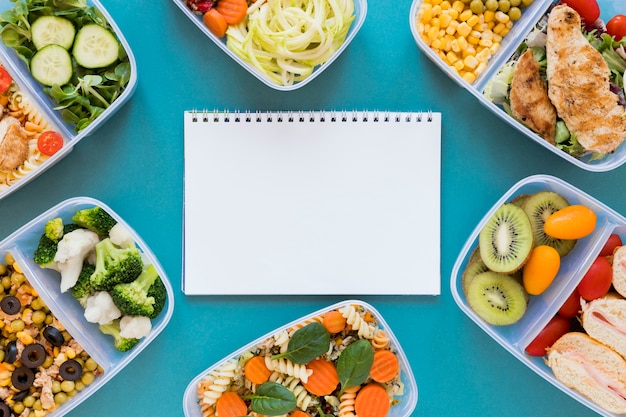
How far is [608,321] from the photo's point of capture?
1499mm

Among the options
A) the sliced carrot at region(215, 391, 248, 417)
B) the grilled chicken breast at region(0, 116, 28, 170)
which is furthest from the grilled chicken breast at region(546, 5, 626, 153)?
the grilled chicken breast at region(0, 116, 28, 170)

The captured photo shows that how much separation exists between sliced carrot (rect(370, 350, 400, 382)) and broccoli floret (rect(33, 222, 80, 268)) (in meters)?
0.91

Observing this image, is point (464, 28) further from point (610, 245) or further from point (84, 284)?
point (84, 284)

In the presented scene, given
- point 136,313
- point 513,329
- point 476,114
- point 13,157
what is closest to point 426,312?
point 513,329

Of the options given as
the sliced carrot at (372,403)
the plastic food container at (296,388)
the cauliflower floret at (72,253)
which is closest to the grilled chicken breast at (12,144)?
the cauliflower floret at (72,253)

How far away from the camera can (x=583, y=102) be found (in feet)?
4.91

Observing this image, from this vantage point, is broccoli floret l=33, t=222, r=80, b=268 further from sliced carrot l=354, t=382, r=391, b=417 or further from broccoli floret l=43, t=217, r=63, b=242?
sliced carrot l=354, t=382, r=391, b=417

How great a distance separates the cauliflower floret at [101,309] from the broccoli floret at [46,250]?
0.49 feet

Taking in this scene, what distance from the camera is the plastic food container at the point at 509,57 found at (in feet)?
5.07

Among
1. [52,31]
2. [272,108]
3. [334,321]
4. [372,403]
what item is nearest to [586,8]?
[272,108]

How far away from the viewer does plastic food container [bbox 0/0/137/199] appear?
156 cm

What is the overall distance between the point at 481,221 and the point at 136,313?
0.96 meters

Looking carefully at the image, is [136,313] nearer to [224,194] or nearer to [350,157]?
[224,194]

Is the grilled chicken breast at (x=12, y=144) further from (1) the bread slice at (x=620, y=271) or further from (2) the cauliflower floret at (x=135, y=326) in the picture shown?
(1) the bread slice at (x=620, y=271)
